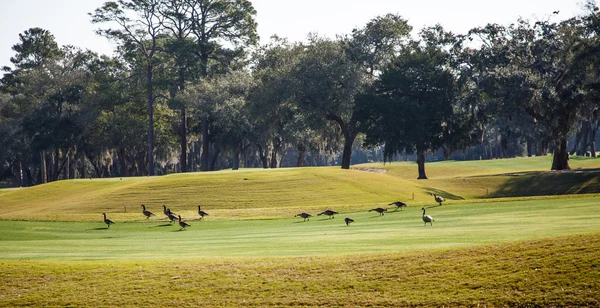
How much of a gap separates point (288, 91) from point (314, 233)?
157 feet

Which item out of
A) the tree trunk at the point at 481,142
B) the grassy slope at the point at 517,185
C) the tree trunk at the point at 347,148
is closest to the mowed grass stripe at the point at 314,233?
the grassy slope at the point at 517,185

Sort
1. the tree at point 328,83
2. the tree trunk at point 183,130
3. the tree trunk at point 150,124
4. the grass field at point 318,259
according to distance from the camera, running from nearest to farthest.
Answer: the grass field at point 318,259 → the tree at point 328,83 → the tree trunk at point 150,124 → the tree trunk at point 183,130

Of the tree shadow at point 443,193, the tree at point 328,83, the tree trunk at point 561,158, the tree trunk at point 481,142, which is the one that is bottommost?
the tree shadow at point 443,193

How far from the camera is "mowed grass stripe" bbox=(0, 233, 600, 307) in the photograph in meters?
14.7

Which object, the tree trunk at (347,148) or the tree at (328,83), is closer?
the tree at (328,83)

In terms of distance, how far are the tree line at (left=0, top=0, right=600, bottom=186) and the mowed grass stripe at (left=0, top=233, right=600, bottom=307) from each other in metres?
49.8

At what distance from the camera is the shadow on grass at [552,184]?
193ft

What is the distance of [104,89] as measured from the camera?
97000 millimetres

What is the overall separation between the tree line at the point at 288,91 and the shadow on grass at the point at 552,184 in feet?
19.1

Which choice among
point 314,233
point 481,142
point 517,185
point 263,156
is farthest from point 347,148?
point 314,233

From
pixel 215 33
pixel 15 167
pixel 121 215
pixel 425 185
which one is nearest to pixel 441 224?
pixel 121 215

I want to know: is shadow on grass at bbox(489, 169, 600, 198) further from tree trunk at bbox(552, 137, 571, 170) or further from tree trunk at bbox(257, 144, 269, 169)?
tree trunk at bbox(257, 144, 269, 169)

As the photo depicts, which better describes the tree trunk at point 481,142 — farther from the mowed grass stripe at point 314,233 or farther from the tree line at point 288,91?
the mowed grass stripe at point 314,233

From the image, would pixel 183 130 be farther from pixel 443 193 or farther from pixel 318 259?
pixel 318 259
